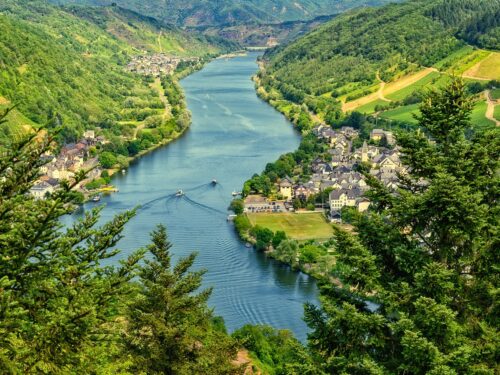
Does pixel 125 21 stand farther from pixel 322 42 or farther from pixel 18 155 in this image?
pixel 18 155

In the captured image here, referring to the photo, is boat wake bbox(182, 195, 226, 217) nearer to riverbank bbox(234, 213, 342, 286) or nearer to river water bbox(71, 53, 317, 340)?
river water bbox(71, 53, 317, 340)

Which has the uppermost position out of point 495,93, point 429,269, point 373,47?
point 373,47

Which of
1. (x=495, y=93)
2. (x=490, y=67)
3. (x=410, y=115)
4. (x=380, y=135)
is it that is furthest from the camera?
(x=490, y=67)

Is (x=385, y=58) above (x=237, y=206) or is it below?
above

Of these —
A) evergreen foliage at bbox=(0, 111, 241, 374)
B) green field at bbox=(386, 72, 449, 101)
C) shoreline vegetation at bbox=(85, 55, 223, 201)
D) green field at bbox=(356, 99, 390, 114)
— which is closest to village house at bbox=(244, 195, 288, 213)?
shoreline vegetation at bbox=(85, 55, 223, 201)

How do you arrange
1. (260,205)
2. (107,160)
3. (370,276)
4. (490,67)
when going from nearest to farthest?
(370,276) < (260,205) < (107,160) < (490,67)

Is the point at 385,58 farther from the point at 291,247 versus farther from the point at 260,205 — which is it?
the point at 291,247

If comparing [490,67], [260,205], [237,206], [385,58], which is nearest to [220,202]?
[237,206]
